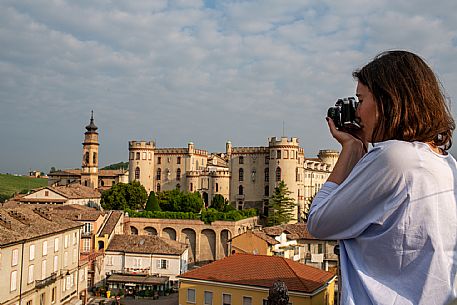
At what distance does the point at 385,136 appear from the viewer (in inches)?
70.5

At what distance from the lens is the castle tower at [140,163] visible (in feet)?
212

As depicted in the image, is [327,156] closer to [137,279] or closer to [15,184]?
[137,279]

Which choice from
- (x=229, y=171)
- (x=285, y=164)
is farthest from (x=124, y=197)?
(x=285, y=164)

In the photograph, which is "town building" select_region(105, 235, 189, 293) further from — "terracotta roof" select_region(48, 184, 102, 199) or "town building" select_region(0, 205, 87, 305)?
"terracotta roof" select_region(48, 184, 102, 199)

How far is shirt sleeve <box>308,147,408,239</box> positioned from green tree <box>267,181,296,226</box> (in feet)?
175

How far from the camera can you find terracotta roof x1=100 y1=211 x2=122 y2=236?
37031mm

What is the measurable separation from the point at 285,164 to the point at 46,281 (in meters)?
38.0

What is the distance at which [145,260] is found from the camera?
3469 cm

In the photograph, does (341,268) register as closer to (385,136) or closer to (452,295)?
(452,295)

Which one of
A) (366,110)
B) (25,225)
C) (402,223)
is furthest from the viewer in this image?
(25,225)

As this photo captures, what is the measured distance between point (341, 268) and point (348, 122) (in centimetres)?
64

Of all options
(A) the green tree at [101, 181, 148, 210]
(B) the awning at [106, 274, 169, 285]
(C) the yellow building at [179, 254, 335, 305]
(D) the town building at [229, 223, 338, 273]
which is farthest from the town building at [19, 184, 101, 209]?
(C) the yellow building at [179, 254, 335, 305]

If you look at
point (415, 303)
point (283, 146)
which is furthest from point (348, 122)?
point (283, 146)

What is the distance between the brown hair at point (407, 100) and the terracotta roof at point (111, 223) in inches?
1449
